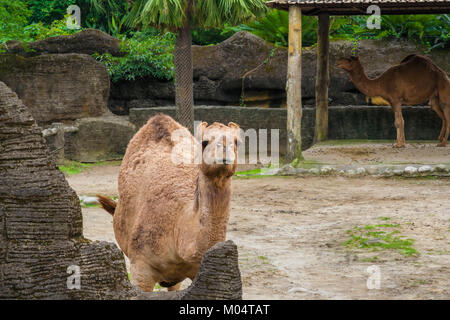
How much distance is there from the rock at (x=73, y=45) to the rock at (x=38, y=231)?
56.2 feet

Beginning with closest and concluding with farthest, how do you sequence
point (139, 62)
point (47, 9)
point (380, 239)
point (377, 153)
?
1. point (380, 239)
2. point (377, 153)
3. point (139, 62)
4. point (47, 9)

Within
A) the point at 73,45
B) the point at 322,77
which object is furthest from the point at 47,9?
the point at 322,77

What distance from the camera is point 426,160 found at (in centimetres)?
1351

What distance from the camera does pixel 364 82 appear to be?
15.4 meters

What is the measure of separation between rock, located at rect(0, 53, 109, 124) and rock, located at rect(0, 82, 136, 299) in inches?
626

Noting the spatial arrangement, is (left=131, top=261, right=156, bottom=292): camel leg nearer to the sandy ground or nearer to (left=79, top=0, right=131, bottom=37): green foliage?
the sandy ground

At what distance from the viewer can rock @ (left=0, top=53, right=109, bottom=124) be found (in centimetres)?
1714

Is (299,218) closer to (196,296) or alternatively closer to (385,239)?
(385,239)

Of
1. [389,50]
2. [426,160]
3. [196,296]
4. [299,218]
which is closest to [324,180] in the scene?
[426,160]

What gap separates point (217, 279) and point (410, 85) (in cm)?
1386

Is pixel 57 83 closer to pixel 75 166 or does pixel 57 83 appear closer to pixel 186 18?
pixel 75 166

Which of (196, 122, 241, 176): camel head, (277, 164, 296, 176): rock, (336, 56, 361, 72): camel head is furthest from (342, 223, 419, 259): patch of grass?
(336, 56, 361, 72): camel head

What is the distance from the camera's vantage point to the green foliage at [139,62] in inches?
752

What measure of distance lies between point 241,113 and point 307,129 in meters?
1.73
